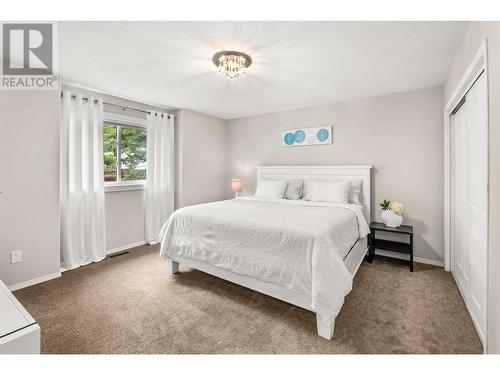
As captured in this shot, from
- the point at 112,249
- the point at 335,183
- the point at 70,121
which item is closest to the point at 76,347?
the point at 112,249

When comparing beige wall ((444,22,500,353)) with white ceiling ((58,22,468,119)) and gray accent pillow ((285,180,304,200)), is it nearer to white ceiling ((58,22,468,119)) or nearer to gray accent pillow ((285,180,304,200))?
white ceiling ((58,22,468,119))

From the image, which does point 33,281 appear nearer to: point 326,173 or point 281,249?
point 281,249

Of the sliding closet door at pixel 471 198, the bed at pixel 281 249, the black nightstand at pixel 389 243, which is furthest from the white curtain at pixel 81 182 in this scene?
the sliding closet door at pixel 471 198

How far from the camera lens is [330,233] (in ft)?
6.39

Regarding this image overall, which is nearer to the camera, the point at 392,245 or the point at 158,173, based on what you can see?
the point at 392,245

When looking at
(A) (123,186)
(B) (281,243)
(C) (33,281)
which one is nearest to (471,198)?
(B) (281,243)

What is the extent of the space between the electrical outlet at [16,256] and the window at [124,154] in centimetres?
131

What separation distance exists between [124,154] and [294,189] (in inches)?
108

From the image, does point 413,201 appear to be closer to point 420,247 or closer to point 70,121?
point 420,247

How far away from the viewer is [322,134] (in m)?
3.85

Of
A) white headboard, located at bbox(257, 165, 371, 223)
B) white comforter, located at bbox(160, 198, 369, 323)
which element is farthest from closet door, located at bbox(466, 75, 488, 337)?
white headboard, located at bbox(257, 165, 371, 223)

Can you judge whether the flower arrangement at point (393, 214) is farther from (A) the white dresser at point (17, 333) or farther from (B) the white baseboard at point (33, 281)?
(B) the white baseboard at point (33, 281)

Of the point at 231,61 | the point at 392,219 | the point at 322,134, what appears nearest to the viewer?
the point at 231,61
